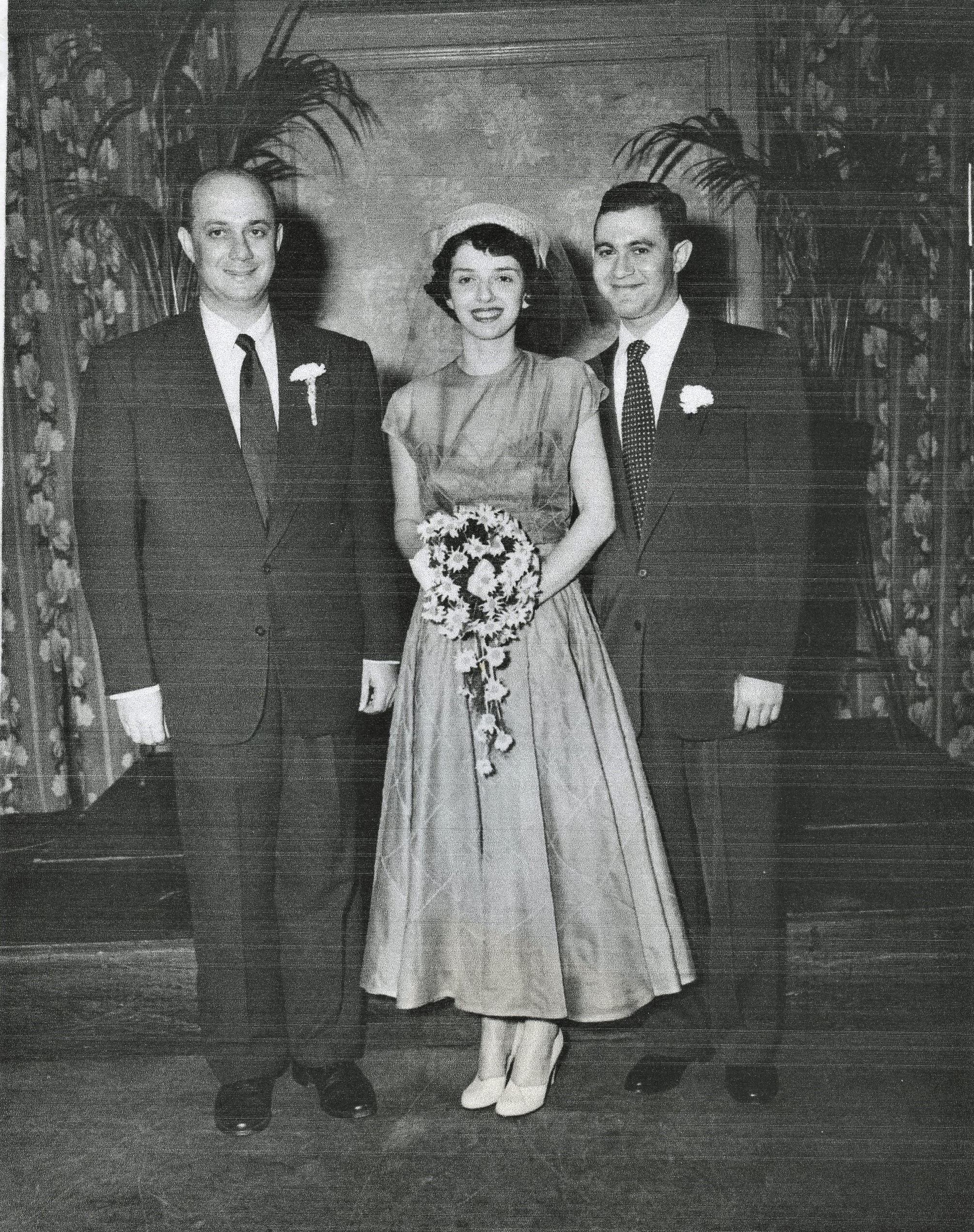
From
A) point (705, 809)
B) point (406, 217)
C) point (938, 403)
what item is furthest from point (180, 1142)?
point (938, 403)

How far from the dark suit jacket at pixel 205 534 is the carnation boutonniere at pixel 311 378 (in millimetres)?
11

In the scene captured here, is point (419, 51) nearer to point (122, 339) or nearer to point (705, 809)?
point (122, 339)

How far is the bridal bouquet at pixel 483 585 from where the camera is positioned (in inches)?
101

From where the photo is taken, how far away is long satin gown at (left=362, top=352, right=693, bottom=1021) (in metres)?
2.64

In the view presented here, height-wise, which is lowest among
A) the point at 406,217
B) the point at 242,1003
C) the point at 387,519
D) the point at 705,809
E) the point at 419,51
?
the point at 242,1003

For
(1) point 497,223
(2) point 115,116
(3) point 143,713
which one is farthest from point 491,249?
(3) point 143,713

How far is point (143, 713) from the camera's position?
106 inches

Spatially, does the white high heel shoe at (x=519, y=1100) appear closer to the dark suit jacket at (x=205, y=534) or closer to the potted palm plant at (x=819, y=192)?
the dark suit jacket at (x=205, y=534)

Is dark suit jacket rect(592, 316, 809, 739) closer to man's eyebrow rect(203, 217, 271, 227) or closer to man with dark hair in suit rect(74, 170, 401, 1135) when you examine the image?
man with dark hair in suit rect(74, 170, 401, 1135)

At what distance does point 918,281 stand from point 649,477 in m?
0.76

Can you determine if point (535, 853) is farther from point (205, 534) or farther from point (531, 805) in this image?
point (205, 534)

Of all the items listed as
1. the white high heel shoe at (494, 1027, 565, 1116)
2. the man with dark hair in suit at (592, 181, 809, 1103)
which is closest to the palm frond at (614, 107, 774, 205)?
the man with dark hair in suit at (592, 181, 809, 1103)

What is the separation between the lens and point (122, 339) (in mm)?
2668

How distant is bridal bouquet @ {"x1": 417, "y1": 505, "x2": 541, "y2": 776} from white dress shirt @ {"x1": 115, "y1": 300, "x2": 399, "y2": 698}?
48 cm
